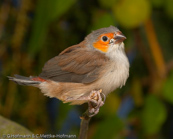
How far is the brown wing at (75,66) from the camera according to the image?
3.44 ft

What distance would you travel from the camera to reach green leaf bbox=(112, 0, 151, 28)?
1550mm

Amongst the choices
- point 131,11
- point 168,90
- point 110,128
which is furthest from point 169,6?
point 110,128

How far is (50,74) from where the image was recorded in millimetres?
1039

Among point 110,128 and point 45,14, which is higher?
point 45,14

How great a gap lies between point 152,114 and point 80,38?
22.5 inches

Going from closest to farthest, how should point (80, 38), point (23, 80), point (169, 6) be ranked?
point (23, 80)
point (169, 6)
point (80, 38)

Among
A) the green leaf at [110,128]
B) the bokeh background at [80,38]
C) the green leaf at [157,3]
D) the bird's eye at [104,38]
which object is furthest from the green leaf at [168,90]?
the bird's eye at [104,38]

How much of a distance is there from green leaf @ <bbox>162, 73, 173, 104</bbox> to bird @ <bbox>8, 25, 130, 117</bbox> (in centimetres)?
59

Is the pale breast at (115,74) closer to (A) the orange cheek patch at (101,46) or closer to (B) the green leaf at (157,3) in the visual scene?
(A) the orange cheek patch at (101,46)

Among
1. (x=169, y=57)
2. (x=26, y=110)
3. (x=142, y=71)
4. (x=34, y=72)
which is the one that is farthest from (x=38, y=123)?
(x=169, y=57)

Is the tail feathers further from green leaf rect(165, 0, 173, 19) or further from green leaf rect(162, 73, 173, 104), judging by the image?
green leaf rect(165, 0, 173, 19)

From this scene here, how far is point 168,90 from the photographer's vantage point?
162 cm

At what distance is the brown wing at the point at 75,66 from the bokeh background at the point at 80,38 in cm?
51

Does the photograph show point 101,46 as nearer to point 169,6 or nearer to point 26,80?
point 26,80
